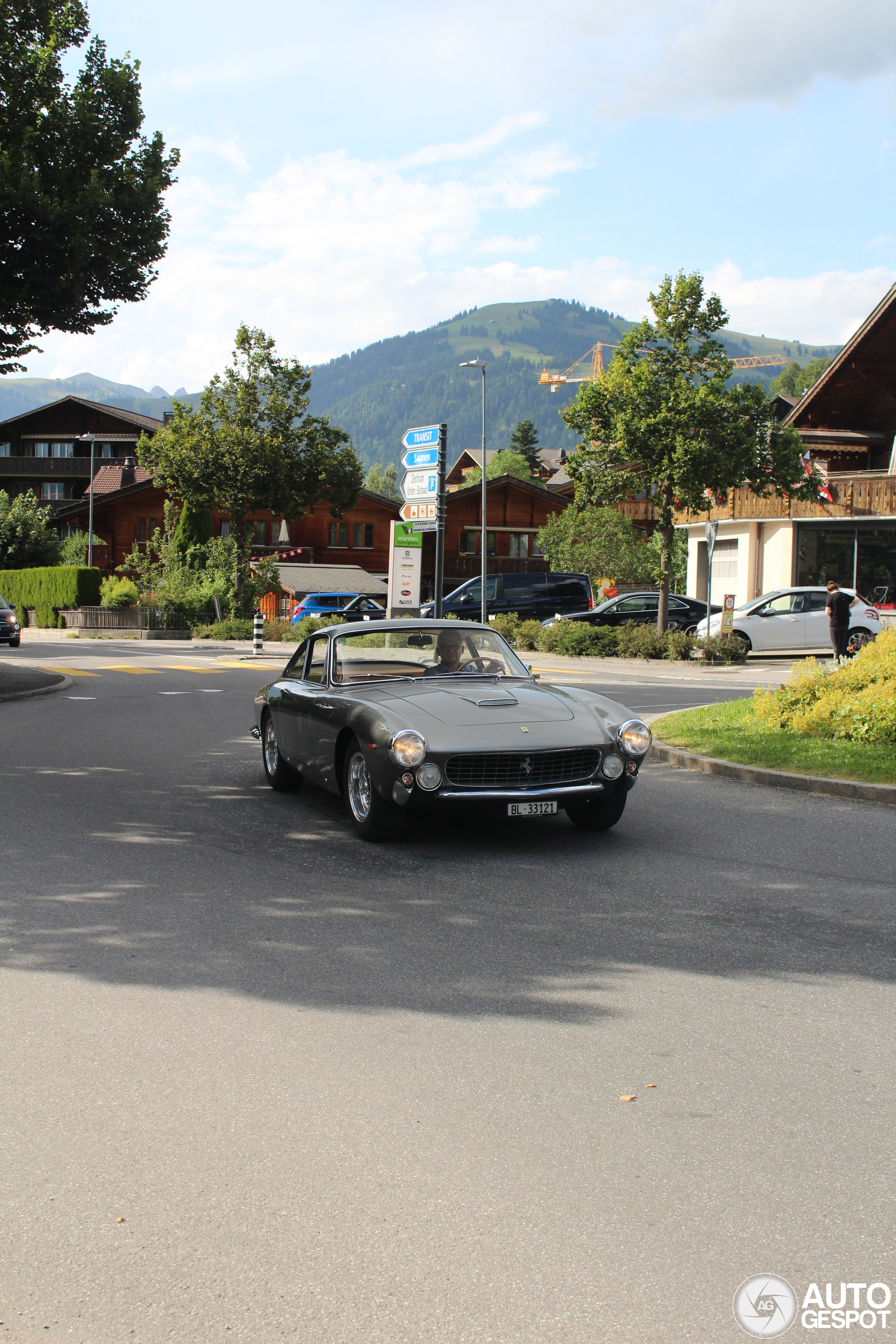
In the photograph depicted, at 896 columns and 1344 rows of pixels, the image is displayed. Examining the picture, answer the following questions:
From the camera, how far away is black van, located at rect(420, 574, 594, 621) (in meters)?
39.2

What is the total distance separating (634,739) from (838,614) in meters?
16.8

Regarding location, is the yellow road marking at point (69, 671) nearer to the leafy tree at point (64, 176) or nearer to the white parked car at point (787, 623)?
the leafy tree at point (64, 176)

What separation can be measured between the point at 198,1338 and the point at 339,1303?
0.31 meters

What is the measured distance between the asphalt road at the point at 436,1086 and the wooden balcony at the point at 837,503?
29.4m

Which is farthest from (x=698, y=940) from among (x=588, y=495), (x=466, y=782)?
(x=588, y=495)

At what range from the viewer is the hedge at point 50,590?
5425cm

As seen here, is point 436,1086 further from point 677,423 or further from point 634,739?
point 677,423

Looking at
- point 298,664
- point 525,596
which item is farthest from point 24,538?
point 298,664

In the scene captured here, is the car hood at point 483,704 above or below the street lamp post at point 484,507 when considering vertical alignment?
below

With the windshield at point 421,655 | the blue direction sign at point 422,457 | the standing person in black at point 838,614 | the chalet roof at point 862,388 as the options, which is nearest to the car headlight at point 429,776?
the windshield at point 421,655

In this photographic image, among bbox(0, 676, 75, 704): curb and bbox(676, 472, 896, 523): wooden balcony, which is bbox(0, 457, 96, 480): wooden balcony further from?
bbox(0, 676, 75, 704): curb

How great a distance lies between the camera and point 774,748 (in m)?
11.7

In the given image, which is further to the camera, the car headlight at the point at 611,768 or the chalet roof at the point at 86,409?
the chalet roof at the point at 86,409

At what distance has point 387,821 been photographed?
758 cm
